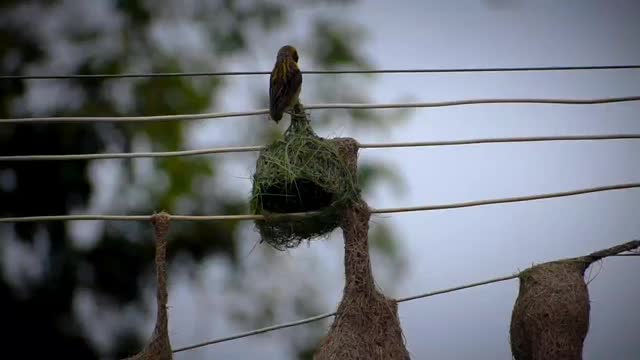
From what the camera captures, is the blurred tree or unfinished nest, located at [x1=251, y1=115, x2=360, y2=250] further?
the blurred tree

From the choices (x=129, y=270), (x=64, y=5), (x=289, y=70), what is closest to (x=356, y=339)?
(x=289, y=70)

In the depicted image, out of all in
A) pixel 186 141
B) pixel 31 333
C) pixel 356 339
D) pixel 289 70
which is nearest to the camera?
pixel 356 339

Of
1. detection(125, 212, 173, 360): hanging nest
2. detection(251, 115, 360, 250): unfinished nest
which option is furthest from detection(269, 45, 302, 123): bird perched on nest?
detection(125, 212, 173, 360): hanging nest

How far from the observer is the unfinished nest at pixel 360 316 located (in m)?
4.23

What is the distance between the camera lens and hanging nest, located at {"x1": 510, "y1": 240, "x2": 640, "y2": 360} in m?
4.48

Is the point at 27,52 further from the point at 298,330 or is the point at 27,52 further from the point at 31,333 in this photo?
the point at 298,330

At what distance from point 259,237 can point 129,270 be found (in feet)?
8.45

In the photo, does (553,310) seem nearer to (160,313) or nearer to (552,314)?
(552,314)

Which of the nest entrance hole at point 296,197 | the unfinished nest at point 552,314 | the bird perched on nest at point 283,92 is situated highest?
the bird perched on nest at point 283,92

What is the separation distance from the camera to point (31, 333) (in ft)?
22.5

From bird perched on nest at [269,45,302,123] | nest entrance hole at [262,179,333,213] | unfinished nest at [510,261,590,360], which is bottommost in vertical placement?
unfinished nest at [510,261,590,360]

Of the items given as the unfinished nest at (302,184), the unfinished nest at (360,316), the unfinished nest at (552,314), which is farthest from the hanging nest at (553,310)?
the unfinished nest at (302,184)

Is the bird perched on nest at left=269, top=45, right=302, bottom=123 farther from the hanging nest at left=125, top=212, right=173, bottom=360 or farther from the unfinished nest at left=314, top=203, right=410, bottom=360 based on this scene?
the hanging nest at left=125, top=212, right=173, bottom=360

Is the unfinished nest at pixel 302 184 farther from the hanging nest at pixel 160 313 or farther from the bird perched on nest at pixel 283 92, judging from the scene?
the hanging nest at pixel 160 313
